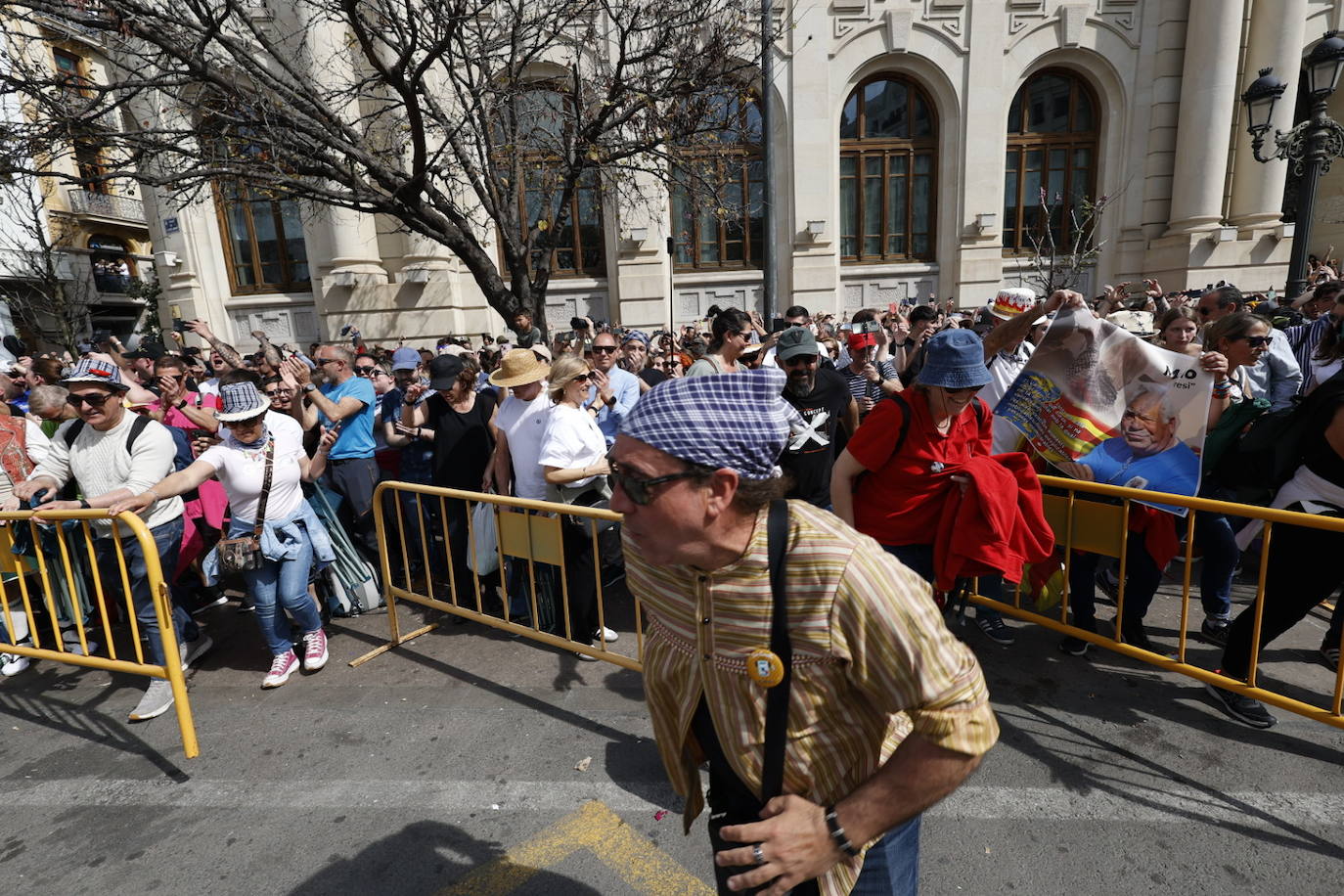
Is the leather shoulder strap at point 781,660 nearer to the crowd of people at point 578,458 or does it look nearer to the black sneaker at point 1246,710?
the crowd of people at point 578,458

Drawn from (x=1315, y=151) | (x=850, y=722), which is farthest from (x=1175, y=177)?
(x=850, y=722)

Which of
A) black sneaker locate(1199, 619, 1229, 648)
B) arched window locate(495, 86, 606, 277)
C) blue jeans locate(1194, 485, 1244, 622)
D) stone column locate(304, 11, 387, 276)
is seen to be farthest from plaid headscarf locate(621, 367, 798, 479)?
stone column locate(304, 11, 387, 276)

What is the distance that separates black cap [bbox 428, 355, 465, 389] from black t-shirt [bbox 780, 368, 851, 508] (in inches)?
98.8

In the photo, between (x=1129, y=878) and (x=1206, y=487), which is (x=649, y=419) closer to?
(x=1129, y=878)

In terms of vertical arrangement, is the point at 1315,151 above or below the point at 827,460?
above

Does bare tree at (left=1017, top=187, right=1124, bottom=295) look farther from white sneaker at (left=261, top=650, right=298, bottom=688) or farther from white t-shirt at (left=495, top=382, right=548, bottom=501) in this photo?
white sneaker at (left=261, top=650, right=298, bottom=688)

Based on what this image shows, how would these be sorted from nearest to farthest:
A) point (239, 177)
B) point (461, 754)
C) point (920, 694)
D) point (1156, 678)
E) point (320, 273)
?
point (920, 694)
point (461, 754)
point (1156, 678)
point (239, 177)
point (320, 273)

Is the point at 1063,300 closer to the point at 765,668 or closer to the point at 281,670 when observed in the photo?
the point at 765,668

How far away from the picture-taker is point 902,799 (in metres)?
1.22

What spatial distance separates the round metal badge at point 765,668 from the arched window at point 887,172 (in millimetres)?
19346

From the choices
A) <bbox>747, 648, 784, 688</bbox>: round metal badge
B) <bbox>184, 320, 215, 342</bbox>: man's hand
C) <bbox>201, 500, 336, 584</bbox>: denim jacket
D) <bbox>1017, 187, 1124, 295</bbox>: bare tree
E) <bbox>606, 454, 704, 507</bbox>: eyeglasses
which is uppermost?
<bbox>1017, 187, 1124, 295</bbox>: bare tree

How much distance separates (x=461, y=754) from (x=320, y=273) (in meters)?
17.1

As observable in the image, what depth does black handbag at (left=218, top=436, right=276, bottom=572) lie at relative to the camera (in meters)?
4.00

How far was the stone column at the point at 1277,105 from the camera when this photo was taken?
1639 cm
